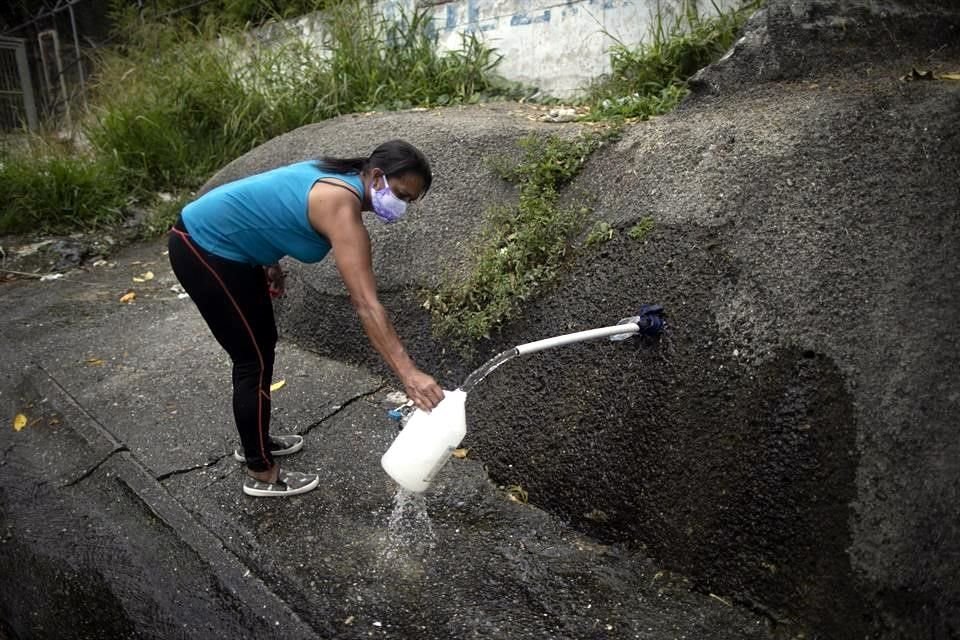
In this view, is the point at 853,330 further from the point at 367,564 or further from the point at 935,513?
the point at 367,564

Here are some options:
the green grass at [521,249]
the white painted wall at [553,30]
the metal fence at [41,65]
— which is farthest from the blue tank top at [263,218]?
the metal fence at [41,65]

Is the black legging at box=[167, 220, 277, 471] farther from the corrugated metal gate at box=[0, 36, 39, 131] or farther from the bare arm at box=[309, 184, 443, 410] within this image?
the corrugated metal gate at box=[0, 36, 39, 131]

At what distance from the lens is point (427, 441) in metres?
2.27

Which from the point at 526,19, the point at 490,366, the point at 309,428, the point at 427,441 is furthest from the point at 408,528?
the point at 526,19

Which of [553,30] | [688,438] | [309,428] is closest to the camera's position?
[688,438]

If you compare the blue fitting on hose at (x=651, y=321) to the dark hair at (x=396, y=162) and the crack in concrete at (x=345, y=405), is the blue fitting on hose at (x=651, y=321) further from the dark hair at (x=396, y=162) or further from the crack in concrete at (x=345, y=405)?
the crack in concrete at (x=345, y=405)

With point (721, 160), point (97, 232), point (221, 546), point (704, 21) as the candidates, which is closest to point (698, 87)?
point (721, 160)

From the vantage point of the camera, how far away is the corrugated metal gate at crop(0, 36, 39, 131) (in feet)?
34.0

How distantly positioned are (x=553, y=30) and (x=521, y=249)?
8.97 ft

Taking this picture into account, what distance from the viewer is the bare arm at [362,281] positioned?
2248 mm

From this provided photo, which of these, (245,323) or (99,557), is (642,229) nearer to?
(245,323)

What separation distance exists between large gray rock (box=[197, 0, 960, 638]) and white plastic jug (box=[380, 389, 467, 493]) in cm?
61

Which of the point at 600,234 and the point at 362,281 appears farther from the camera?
the point at 600,234

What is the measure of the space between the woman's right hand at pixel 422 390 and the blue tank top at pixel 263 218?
1.97 ft
